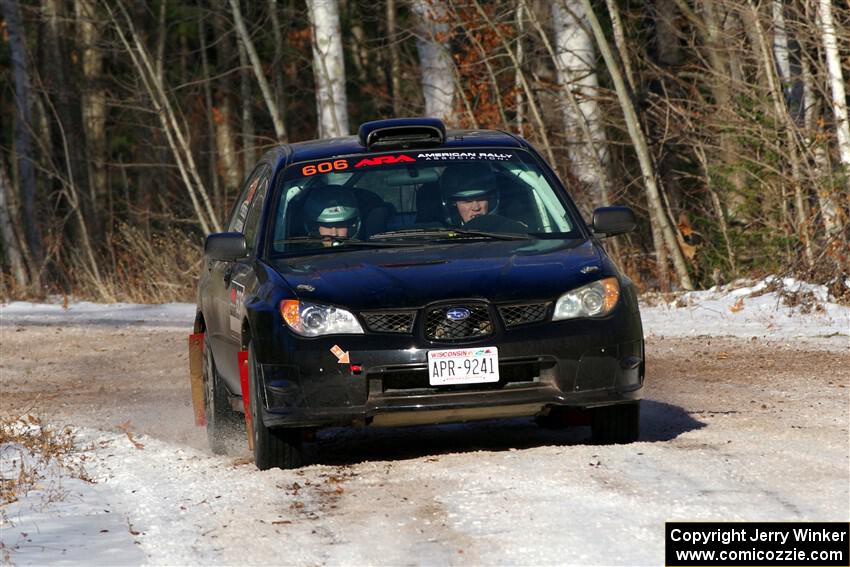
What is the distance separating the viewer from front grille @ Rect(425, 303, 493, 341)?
24.6 ft


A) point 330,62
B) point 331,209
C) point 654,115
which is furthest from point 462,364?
point 330,62

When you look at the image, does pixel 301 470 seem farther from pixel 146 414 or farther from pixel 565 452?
pixel 146 414

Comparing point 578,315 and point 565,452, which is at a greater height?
point 578,315

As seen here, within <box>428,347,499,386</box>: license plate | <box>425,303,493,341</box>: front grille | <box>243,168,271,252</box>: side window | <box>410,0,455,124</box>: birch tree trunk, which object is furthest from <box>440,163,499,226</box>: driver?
<box>410,0,455,124</box>: birch tree trunk

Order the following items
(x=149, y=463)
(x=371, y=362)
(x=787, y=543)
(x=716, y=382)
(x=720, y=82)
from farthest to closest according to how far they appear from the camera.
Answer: (x=720, y=82) < (x=716, y=382) < (x=149, y=463) < (x=371, y=362) < (x=787, y=543)

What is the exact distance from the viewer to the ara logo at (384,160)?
9.06 m

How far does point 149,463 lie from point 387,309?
6.66ft

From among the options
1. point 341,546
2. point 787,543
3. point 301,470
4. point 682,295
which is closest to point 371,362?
point 301,470

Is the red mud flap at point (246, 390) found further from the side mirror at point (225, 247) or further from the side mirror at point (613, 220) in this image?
the side mirror at point (613, 220)

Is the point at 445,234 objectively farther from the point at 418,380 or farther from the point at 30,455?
the point at 30,455

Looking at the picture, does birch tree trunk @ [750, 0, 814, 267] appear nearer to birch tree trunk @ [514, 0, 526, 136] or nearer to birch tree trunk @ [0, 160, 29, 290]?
birch tree trunk @ [514, 0, 526, 136]

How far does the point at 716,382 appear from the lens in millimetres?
11188

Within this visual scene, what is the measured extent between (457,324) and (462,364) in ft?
0.62

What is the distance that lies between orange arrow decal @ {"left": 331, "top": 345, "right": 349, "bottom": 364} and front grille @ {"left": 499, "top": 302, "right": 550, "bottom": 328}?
745 mm
